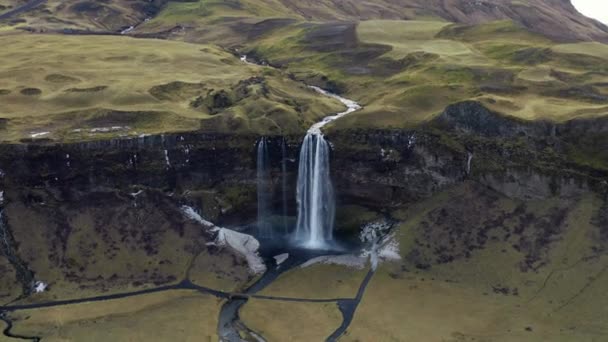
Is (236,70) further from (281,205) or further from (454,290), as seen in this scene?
(454,290)

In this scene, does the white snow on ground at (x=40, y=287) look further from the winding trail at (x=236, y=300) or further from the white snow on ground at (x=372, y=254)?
the white snow on ground at (x=372, y=254)

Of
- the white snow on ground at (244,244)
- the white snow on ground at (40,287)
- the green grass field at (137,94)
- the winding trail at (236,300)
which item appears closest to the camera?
the winding trail at (236,300)

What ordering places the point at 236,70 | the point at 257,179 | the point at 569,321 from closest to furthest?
1. the point at 569,321
2. the point at 257,179
3. the point at 236,70

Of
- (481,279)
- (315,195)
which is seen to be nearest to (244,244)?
(315,195)

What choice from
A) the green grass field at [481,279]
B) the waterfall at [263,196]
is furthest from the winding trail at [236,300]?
the waterfall at [263,196]

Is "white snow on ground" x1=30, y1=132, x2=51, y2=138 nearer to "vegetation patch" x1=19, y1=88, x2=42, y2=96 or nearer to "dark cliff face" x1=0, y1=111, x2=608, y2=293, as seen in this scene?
"dark cliff face" x1=0, y1=111, x2=608, y2=293

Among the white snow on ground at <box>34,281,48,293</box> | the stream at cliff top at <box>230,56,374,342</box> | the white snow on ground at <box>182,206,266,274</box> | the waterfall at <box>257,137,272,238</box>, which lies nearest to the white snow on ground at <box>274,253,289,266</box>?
the stream at cliff top at <box>230,56,374,342</box>

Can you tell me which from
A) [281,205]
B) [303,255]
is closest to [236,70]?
[281,205]
